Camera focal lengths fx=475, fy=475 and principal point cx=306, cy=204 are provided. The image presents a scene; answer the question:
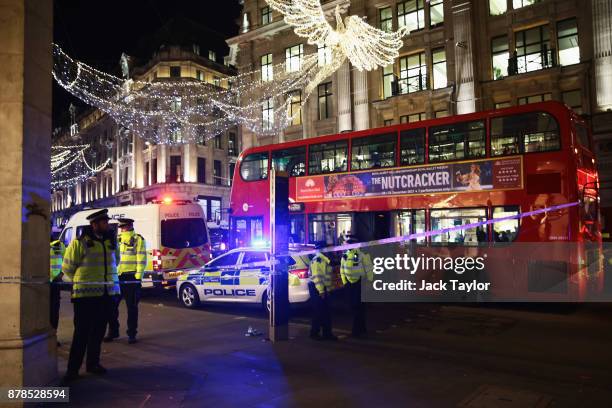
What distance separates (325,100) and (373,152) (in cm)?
1684

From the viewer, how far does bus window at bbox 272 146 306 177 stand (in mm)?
14922

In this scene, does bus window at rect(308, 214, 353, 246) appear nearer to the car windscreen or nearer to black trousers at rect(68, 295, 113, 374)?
the car windscreen

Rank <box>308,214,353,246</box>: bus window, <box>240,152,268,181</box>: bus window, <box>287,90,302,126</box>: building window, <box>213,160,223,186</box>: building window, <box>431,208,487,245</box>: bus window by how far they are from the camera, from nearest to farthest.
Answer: <box>431,208,487,245</box>: bus window, <box>308,214,353,246</box>: bus window, <box>240,152,268,181</box>: bus window, <box>287,90,302,126</box>: building window, <box>213,160,223,186</box>: building window

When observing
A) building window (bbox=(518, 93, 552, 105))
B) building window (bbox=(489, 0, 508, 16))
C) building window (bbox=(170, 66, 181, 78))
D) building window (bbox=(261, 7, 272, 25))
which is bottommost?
building window (bbox=(518, 93, 552, 105))

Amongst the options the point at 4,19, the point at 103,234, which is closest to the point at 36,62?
the point at 4,19

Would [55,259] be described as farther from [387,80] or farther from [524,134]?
[387,80]

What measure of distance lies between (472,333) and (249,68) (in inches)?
1111

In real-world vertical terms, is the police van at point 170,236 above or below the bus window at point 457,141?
below

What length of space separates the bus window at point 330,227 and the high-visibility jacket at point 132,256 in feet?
21.2

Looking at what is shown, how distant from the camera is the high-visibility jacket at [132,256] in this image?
8328mm

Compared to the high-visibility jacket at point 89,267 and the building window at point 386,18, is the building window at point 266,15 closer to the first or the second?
the building window at point 386,18

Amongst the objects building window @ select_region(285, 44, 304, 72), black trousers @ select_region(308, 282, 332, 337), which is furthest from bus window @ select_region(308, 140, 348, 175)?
building window @ select_region(285, 44, 304, 72)

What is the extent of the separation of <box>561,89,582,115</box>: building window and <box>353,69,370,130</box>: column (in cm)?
994

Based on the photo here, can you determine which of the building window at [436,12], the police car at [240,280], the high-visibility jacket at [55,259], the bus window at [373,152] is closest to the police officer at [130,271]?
the high-visibility jacket at [55,259]
